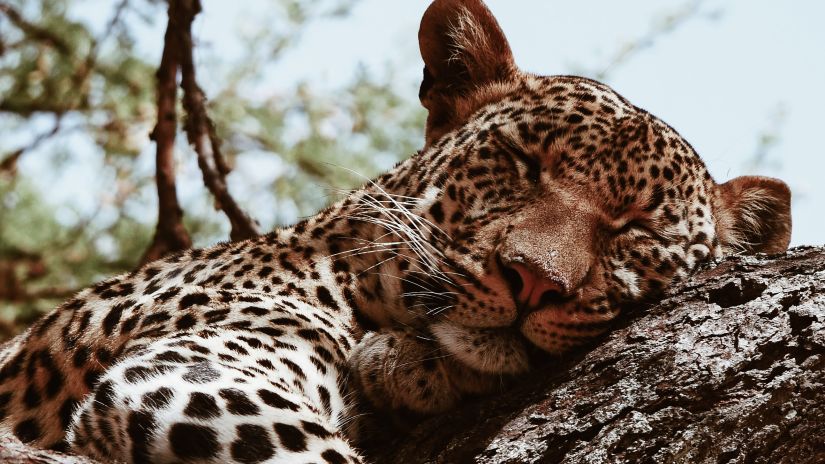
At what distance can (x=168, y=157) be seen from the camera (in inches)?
231

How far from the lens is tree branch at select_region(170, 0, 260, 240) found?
585cm

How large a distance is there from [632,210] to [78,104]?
270 inches

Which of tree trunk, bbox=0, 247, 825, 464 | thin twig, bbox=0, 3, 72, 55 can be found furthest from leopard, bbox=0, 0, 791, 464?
thin twig, bbox=0, 3, 72, 55

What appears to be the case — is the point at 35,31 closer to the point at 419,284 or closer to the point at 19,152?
the point at 19,152

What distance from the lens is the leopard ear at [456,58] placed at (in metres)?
4.71

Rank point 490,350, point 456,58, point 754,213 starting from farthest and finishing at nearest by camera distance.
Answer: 1. point 456,58
2. point 754,213
3. point 490,350

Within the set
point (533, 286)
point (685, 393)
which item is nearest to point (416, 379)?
point (533, 286)

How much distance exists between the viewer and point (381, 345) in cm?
380

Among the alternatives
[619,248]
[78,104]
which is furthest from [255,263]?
[78,104]

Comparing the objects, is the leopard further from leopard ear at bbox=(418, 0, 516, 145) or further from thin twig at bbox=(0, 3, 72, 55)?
thin twig at bbox=(0, 3, 72, 55)

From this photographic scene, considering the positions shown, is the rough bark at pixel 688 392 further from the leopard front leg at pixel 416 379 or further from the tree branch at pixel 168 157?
the tree branch at pixel 168 157

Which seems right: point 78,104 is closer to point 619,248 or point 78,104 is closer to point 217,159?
point 217,159

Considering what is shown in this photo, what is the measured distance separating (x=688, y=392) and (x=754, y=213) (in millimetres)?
1630

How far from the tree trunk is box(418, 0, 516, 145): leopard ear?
162 centimetres
